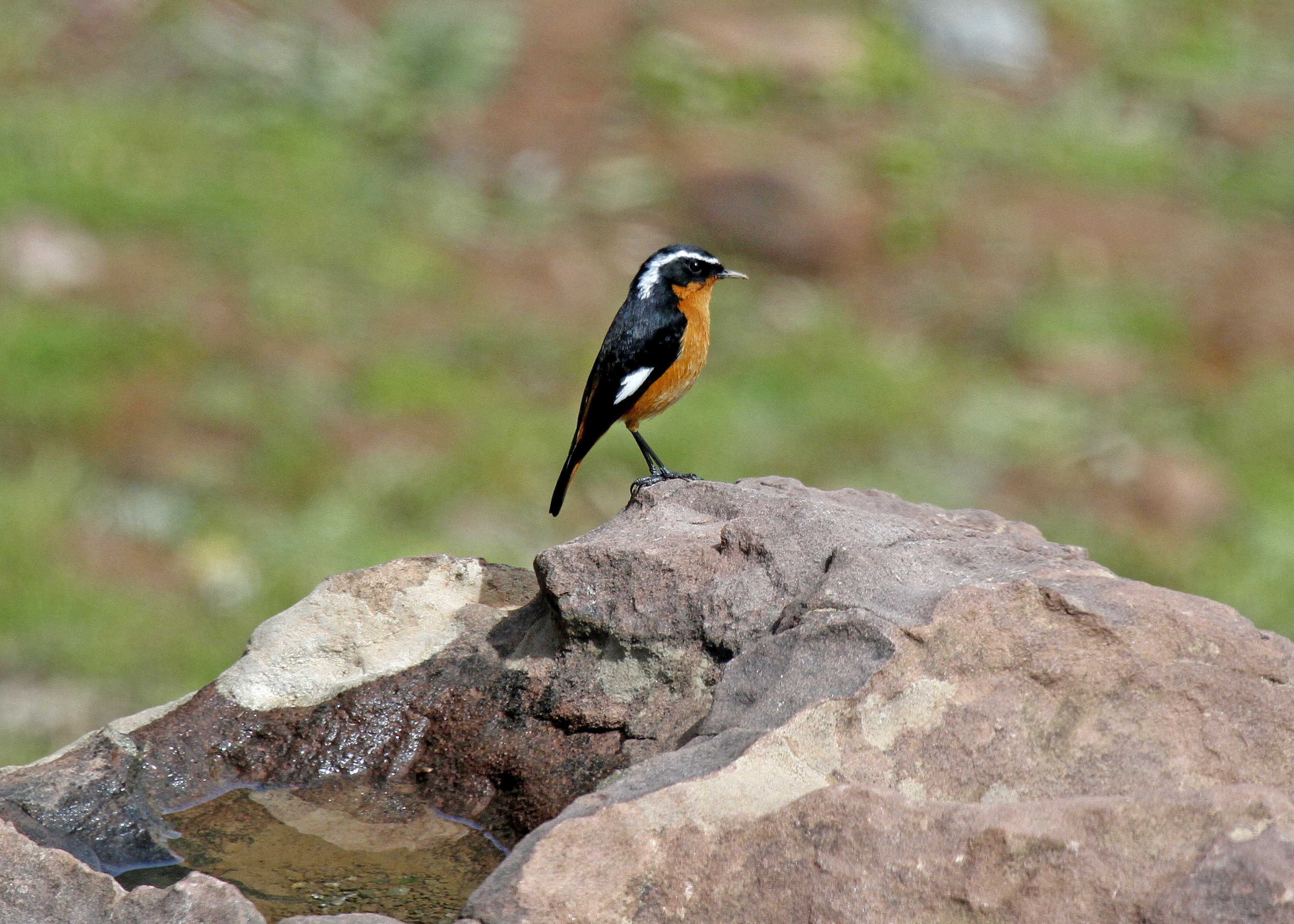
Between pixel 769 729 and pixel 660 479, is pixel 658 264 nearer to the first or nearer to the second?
pixel 660 479

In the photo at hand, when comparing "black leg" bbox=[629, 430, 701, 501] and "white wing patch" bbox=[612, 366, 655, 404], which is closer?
"black leg" bbox=[629, 430, 701, 501]

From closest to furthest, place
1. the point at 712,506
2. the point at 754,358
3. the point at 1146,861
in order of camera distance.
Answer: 1. the point at 1146,861
2. the point at 712,506
3. the point at 754,358

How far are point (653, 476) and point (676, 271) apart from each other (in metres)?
0.94

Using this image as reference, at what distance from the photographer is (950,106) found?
13.4 meters

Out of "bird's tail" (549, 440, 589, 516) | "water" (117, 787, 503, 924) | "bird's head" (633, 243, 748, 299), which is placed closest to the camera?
"water" (117, 787, 503, 924)

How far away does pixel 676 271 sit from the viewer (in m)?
6.46

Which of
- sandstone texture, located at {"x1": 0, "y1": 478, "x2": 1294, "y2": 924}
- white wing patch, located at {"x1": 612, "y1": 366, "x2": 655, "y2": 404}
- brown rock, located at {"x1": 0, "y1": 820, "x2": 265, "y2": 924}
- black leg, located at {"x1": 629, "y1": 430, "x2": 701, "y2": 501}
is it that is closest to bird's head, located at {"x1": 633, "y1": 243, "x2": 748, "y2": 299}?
white wing patch, located at {"x1": 612, "y1": 366, "x2": 655, "y2": 404}

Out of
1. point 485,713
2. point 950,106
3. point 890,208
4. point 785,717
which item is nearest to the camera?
point 785,717

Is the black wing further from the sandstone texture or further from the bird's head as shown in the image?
the sandstone texture

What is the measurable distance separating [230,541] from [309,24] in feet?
20.4

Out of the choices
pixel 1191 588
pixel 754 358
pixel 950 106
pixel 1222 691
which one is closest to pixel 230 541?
pixel 754 358

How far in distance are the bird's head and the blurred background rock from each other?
2343mm

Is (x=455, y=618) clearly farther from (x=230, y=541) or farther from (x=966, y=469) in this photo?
(x=966, y=469)

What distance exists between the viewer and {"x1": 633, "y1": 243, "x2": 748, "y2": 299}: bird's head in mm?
6430
